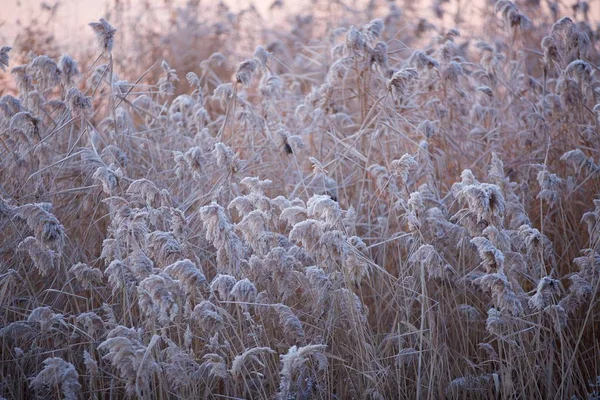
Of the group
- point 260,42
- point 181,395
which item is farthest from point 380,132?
point 260,42

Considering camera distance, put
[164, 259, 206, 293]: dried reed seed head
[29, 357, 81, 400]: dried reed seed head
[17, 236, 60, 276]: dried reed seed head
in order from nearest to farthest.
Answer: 1. [29, 357, 81, 400]: dried reed seed head
2. [164, 259, 206, 293]: dried reed seed head
3. [17, 236, 60, 276]: dried reed seed head

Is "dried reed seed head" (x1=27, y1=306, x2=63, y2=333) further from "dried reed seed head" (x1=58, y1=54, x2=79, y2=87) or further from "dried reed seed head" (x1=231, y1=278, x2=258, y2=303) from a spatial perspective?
"dried reed seed head" (x1=58, y1=54, x2=79, y2=87)

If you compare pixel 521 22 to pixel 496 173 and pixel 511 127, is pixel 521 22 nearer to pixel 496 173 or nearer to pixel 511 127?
pixel 511 127

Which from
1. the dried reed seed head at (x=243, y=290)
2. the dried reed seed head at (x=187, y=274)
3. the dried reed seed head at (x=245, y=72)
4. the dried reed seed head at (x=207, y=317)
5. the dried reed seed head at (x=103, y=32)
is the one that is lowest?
the dried reed seed head at (x=207, y=317)

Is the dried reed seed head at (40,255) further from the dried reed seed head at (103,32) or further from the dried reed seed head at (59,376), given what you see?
the dried reed seed head at (103,32)

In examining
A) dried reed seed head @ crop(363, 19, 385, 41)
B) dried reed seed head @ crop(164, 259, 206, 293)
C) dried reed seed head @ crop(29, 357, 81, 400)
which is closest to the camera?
dried reed seed head @ crop(29, 357, 81, 400)

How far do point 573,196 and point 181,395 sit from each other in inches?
87.6

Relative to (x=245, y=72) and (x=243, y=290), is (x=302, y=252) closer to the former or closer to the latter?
(x=243, y=290)

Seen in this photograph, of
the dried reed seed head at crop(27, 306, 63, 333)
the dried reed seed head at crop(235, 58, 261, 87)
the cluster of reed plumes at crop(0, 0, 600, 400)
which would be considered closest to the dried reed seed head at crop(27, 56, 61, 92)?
the cluster of reed plumes at crop(0, 0, 600, 400)

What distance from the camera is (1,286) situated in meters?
2.72

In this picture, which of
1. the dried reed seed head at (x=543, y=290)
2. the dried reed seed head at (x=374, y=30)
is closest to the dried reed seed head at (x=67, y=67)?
the dried reed seed head at (x=374, y=30)

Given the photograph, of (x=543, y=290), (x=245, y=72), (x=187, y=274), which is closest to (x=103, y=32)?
(x=245, y=72)

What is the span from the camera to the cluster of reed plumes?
2.30m

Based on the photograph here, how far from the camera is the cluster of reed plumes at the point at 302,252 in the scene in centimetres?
230
